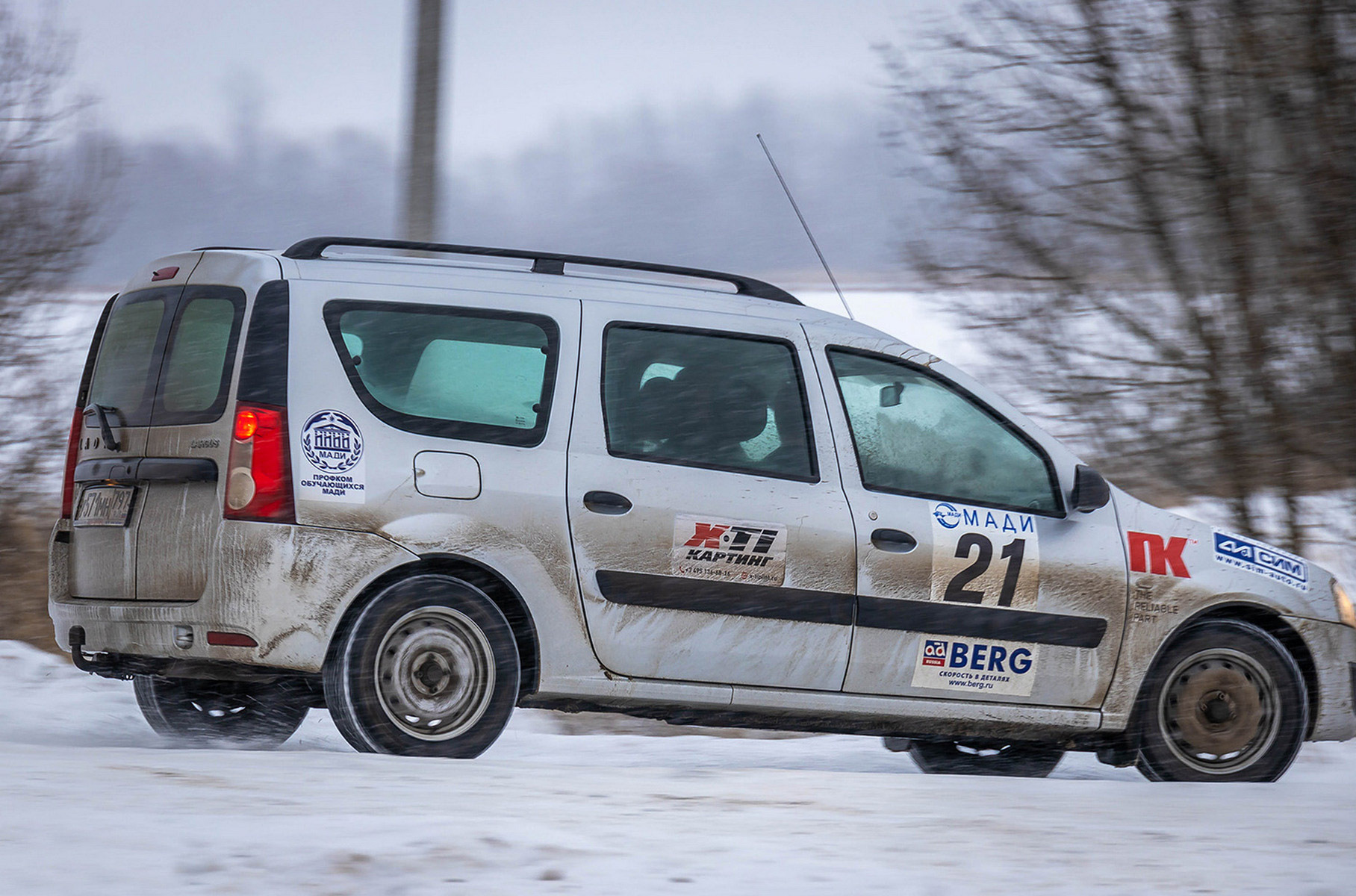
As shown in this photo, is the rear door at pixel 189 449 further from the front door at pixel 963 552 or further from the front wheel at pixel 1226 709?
the front wheel at pixel 1226 709

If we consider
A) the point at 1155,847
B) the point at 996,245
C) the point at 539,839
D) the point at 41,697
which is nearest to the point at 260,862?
the point at 539,839

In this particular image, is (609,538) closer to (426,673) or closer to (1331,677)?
(426,673)

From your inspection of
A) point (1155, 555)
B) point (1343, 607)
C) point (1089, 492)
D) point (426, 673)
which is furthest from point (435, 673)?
point (1343, 607)

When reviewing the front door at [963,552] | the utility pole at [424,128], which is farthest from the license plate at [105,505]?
the utility pole at [424,128]

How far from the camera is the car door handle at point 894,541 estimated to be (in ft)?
16.7

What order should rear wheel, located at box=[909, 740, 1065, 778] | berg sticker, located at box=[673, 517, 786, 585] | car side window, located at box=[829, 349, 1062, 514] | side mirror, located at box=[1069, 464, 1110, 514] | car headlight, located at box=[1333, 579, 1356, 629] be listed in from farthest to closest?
rear wheel, located at box=[909, 740, 1065, 778] < car headlight, located at box=[1333, 579, 1356, 629] < side mirror, located at box=[1069, 464, 1110, 514] < car side window, located at box=[829, 349, 1062, 514] < berg sticker, located at box=[673, 517, 786, 585]

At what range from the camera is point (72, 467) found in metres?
5.30

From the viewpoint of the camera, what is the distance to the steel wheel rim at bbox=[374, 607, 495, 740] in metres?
4.64

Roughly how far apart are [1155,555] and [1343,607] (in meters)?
0.93

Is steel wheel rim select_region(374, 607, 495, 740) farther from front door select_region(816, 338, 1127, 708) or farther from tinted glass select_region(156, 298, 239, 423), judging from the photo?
front door select_region(816, 338, 1127, 708)

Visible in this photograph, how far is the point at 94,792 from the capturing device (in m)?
3.68

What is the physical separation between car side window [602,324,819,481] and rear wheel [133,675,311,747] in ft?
5.50

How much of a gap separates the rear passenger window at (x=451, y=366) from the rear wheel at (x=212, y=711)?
1307 millimetres

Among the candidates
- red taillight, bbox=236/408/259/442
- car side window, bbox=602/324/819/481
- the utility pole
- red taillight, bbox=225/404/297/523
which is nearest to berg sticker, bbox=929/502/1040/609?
car side window, bbox=602/324/819/481
